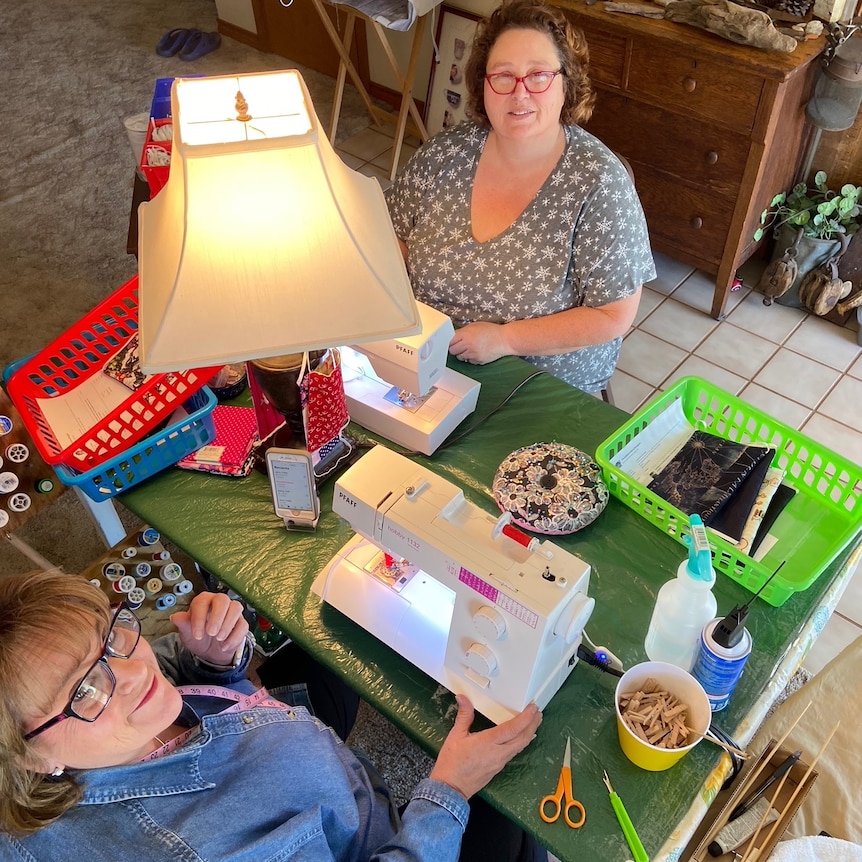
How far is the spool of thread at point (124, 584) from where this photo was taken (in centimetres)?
162

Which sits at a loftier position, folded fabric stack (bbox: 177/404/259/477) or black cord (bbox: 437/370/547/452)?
black cord (bbox: 437/370/547/452)

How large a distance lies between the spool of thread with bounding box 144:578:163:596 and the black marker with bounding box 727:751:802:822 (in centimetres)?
119

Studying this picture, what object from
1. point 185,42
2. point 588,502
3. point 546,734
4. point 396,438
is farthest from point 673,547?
point 185,42

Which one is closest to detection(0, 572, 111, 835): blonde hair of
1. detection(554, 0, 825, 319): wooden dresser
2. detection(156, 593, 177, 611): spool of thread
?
detection(156, 593, 177, 611): spool of thread

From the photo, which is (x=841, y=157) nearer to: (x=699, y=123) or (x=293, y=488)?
(x=699, y=123)

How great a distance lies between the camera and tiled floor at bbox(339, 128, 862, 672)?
271 centimetres

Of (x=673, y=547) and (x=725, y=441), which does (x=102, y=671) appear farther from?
(x=725, y=441)

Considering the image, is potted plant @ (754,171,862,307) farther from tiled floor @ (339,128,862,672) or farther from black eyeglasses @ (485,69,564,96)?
black eyeglasses @ (485,69,564,96)

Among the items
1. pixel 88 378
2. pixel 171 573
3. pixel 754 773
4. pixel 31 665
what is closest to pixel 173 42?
pixel 88 378

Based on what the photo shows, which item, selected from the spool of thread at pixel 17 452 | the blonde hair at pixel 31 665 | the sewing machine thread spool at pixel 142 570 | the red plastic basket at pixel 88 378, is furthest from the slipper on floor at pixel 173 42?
the blonde hair at pixel 31 665

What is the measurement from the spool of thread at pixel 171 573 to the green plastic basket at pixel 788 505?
0.95 metres

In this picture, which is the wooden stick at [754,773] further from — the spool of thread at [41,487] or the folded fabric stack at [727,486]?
the spool of thread at [41,487]

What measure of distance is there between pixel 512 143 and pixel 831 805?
58.0 inches

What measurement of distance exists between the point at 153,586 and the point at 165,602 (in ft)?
0.18
